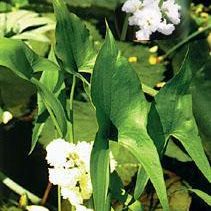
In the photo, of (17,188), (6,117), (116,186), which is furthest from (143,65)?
(116,186)

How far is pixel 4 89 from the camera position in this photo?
1884 mm

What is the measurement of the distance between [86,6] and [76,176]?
1518mm

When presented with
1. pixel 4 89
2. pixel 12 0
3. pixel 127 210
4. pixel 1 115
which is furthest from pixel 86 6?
pixel 127 210

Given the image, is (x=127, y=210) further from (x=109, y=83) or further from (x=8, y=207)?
(x=8, y=207)

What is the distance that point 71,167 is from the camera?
1116 mm

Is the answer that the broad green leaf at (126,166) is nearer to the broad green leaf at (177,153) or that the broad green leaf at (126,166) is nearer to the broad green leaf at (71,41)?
the broad green leaf at (177,153)

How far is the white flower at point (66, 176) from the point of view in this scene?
1.09 metres

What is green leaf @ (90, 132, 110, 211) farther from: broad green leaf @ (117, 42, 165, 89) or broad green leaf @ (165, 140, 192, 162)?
broad green leaf @ (117, 42, 165, 89)

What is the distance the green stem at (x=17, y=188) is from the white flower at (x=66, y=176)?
1.65 ft

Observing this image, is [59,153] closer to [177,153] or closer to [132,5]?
[132,5]

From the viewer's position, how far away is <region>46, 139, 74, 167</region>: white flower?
1.10 m

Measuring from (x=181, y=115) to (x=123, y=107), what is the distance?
0.39 feet

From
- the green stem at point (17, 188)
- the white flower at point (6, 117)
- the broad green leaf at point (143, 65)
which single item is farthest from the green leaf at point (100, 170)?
the broad green leaf at point (143, 65)

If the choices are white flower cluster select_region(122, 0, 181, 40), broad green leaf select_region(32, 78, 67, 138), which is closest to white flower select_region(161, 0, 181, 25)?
white flower cluster select_region(122, 0, 181, 40)
